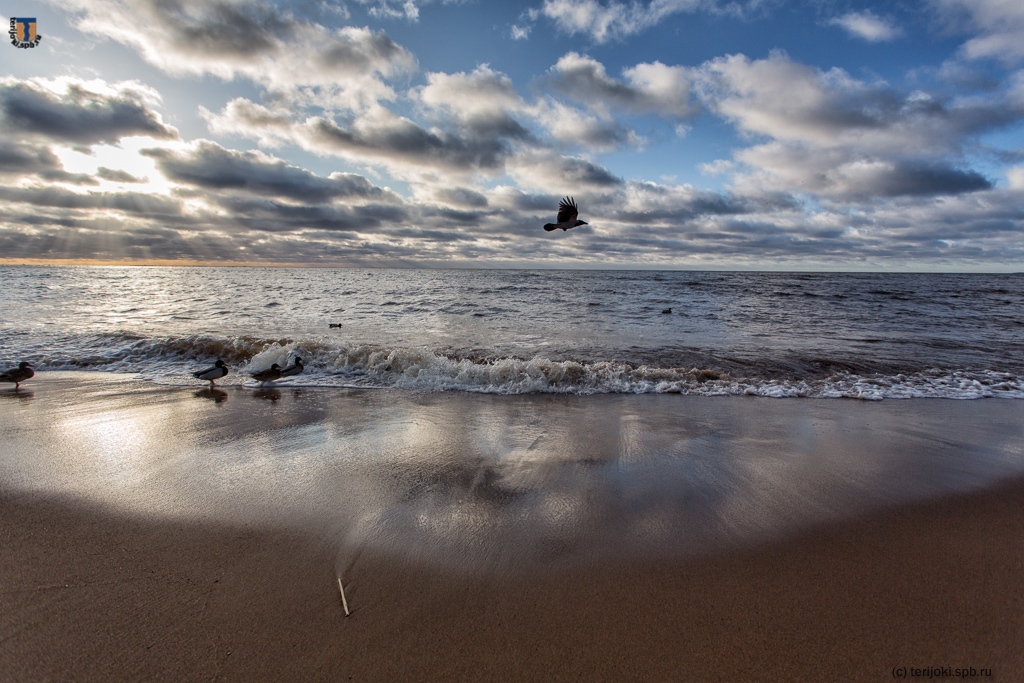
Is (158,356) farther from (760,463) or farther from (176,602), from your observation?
(760,463)

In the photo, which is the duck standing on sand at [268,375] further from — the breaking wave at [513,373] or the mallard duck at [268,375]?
the breaking wave at [513,373]

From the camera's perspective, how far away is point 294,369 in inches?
341

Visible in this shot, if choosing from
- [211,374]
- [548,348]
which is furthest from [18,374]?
[548,348]

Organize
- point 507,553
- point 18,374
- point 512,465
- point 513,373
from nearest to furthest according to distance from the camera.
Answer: point 507,553 < point 512,465 < point 18,374 < point 513,373

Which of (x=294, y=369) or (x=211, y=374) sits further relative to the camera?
(x=294, y=369)

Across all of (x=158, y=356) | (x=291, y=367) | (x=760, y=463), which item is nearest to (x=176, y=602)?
(x=760, y=463)

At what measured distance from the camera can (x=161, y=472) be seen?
4.14 m

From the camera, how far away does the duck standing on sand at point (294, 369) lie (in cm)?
858

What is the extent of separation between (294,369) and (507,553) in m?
7.18

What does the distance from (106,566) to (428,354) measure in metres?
6.65

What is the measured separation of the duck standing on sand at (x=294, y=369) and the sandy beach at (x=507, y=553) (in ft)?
9.73

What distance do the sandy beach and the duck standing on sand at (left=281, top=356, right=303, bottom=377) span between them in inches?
117

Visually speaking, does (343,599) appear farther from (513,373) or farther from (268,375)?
(268,375)

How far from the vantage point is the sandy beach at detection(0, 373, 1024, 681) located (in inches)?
84.8
